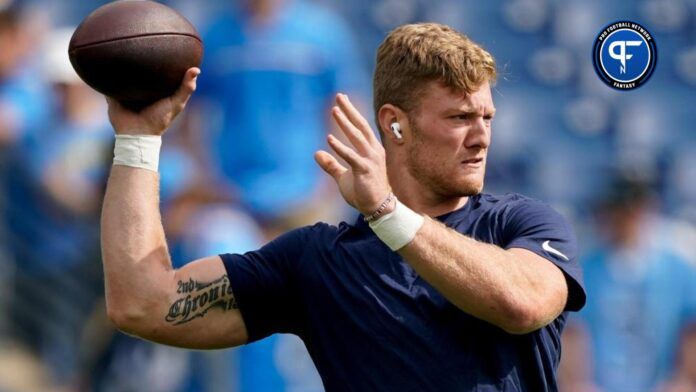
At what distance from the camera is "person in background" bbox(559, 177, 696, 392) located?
841 cm

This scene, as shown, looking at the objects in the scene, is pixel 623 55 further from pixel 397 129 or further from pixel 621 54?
pixel 397 129

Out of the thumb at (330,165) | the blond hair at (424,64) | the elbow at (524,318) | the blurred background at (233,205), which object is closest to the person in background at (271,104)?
the blurred background at (233,205)

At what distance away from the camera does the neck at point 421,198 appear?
420 cm

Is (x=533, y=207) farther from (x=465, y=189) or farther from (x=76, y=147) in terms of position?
(x=76, y=147)

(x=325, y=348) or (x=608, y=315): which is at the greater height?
(x=325, y=348)

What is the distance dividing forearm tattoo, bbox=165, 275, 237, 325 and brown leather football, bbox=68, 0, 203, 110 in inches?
23.6

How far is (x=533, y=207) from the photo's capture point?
13.5 ft

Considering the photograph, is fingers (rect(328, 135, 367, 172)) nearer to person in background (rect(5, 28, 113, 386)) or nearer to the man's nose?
the man's nose

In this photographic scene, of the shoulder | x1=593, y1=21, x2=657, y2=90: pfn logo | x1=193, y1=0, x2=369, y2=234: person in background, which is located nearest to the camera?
the shoulder

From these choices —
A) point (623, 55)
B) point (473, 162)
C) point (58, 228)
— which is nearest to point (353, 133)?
point (473, 162)

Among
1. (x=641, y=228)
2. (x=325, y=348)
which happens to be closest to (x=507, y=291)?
(x=325, y=348)

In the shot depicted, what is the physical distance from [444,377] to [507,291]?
353 mm

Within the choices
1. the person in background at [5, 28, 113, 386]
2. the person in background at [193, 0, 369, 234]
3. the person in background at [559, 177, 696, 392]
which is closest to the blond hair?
the person in background at [193, 0, 369, 234]

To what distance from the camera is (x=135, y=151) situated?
420 cm
